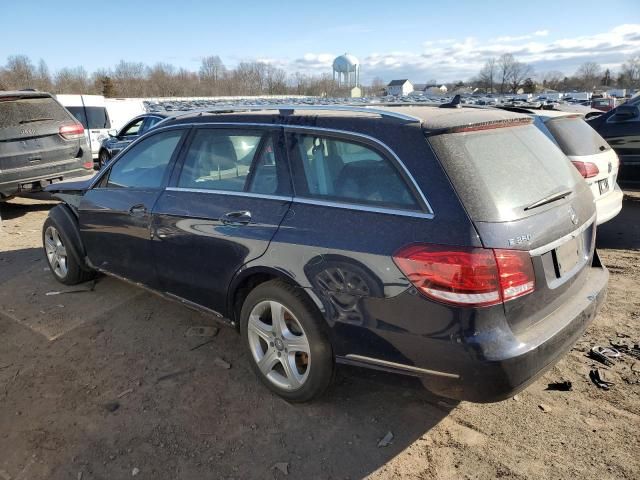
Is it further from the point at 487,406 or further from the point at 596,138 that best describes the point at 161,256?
the point at 596,138

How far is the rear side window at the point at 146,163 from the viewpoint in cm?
373

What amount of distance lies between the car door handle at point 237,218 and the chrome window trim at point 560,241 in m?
1.58

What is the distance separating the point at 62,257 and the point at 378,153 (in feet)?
12.6

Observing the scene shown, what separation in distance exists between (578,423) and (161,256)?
2.89m

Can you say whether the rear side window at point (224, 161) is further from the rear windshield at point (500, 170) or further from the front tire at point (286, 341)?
the rear windshield at point (500, 170)

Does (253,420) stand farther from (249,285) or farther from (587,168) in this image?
(587,168)

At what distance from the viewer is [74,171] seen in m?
8.29

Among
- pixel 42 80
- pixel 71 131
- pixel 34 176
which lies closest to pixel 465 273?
pixel 34 176

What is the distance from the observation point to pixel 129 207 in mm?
3883

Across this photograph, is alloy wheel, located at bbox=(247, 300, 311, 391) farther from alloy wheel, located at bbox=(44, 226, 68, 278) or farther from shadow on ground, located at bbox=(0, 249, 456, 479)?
alloy wheel, located at bbox=(44, 226, 68, 278)

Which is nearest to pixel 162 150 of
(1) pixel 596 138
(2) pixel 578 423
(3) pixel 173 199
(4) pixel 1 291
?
(3) pixel 173 199

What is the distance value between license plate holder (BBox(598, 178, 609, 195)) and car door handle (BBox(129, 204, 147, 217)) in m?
4.75

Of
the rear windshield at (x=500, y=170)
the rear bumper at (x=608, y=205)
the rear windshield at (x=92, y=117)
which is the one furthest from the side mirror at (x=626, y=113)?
the rear windshield at (x=92, y=117)

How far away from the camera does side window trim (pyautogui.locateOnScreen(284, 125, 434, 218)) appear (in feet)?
7.66
